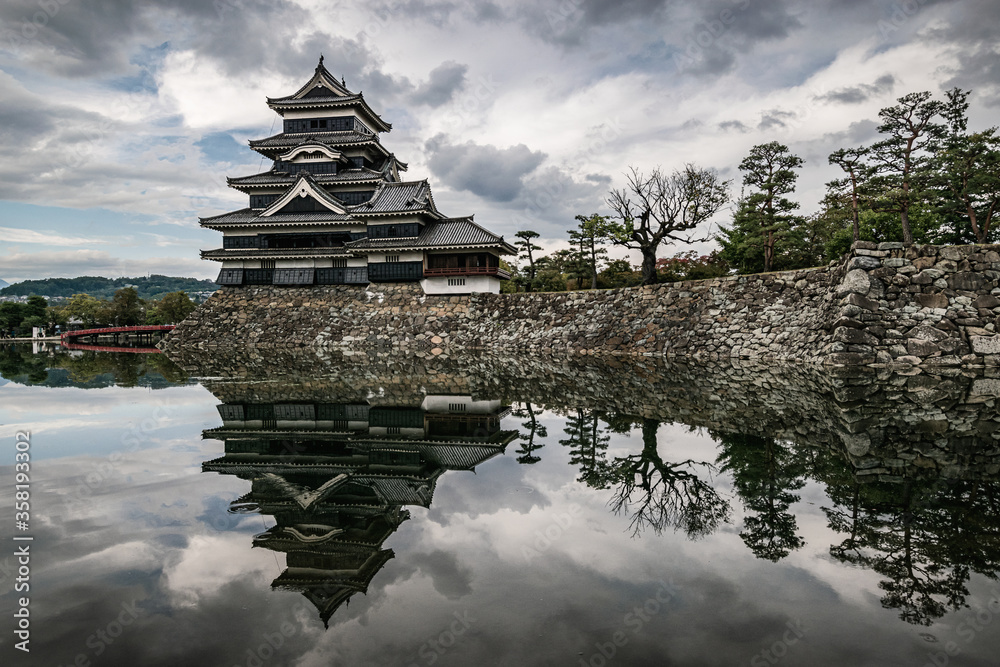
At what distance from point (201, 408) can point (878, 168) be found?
30.7 metres

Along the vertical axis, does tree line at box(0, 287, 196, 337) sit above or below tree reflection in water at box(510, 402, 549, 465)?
above

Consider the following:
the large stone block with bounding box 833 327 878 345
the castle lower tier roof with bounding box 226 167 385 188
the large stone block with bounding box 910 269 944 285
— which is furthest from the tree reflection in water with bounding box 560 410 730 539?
the castle lower tier roof with bounding box 226 167 385 188

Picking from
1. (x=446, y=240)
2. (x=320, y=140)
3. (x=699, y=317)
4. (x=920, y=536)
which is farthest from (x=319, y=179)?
(x=920, y=536)

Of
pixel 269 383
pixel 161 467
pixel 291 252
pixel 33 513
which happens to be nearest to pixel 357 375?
pixel 269 383

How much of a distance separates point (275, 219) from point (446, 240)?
11.4 metres

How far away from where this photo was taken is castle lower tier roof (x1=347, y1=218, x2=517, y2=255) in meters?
32.5

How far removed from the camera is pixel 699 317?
24.3m

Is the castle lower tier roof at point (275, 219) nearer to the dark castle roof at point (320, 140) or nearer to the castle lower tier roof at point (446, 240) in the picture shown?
the castle lower tier roof at point (446, 240)

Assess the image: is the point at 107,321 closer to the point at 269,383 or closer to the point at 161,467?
the point at 269,383

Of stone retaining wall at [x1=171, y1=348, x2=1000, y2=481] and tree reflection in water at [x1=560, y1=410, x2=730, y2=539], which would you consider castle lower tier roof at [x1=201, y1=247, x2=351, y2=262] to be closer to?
stone retaining wall at [x1=171, y1=348, x2=1000, y2=481]

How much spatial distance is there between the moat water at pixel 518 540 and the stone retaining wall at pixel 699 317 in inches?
343

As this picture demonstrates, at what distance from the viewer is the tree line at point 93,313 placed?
56.8 metres

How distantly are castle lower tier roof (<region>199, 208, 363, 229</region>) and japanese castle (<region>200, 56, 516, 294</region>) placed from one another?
0.06 metres

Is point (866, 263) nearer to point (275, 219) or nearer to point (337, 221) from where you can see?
point (337, 221)
